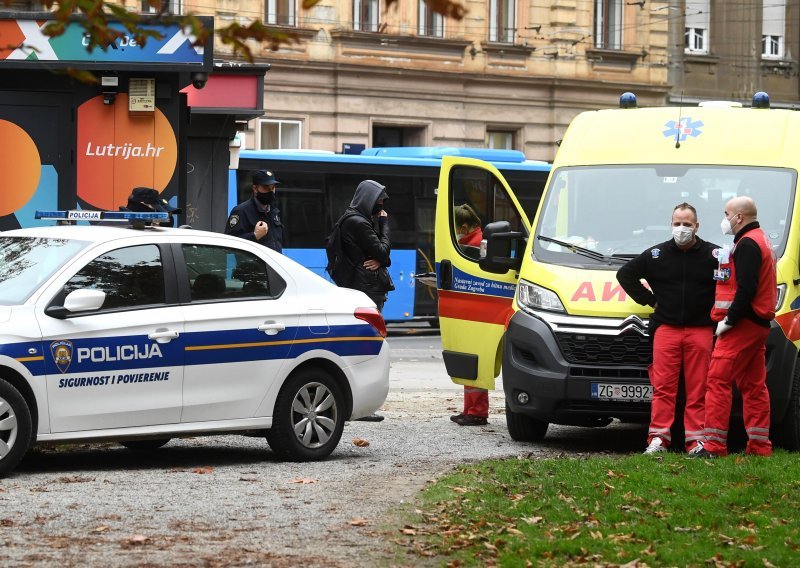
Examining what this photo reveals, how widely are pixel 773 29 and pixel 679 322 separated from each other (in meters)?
35.5

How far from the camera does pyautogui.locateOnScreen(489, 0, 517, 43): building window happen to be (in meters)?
39.7

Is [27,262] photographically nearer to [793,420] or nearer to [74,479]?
[74,479]

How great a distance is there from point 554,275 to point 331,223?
15.3 metres

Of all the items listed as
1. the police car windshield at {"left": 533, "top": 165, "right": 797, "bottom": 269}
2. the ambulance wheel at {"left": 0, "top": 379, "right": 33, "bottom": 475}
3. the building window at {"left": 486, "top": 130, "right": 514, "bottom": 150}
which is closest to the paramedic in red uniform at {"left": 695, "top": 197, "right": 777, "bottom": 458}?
the police car windshield at {"left": 533, "top": 165, "right": 797, "bottom": 269}

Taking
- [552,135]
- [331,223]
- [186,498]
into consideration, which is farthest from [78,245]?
[552,135]

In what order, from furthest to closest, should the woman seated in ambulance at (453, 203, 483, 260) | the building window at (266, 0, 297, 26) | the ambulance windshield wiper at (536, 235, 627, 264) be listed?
the building window at (266, 0, 297, 26), the woman seated in ambulance at (453, 203, 483, 260), the ambulance windshield wiper at (536, 235, 627, 264)

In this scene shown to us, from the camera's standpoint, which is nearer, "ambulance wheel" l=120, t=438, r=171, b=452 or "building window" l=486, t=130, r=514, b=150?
"ambulance wheel" l=120, t=438, r=171, b=452

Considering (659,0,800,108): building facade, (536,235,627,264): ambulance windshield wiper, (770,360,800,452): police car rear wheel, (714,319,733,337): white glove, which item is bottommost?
(770,360,800,452): police car rear wheel

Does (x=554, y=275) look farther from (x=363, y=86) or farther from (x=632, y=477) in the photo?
(x=363, y=86)

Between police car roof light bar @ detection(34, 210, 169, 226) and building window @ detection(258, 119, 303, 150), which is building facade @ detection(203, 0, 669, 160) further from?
police car roof light bar @ detection(34, 210, 169, 226)

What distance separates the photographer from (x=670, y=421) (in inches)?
440

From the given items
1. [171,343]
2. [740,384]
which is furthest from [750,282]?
[171,343]

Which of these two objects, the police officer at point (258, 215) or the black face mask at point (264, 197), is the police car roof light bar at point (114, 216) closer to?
the police officer at point (258, 215)

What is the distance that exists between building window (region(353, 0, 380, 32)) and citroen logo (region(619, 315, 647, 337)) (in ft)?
→ 86.1
